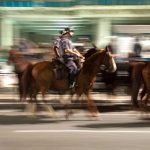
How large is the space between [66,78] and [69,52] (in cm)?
83

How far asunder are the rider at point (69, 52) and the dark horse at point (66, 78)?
13 cm

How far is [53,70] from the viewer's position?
14781 mm

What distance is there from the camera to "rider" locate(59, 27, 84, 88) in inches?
558

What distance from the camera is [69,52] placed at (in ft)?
46.4

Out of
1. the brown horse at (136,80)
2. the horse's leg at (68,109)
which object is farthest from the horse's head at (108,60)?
the horse's leg at (68,109)

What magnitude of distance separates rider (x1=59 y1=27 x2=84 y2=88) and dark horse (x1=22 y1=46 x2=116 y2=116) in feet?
0.43

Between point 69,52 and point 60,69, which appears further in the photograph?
point 60,69

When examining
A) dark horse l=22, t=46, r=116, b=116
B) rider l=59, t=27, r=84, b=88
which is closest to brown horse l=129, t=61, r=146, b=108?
dark horse l=22, t=46, r=116, b=116

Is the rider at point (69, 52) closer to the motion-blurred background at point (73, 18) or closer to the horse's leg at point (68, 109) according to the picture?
the horse's leg at point (68, 109)

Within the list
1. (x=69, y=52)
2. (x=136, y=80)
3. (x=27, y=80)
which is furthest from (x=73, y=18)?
(x=69, y=52)

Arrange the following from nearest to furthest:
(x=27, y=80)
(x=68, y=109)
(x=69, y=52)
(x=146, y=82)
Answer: (x=69, y=52) < (x=146, y=82) < (x=68, y=109) < (x=27, y=80)

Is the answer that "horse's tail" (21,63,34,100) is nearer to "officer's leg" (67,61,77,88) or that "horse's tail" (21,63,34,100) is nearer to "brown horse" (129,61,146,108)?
"officer's leg" (67,61,77,88)

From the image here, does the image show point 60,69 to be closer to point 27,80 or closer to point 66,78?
point 66,78

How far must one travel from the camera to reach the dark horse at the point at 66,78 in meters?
14.3
